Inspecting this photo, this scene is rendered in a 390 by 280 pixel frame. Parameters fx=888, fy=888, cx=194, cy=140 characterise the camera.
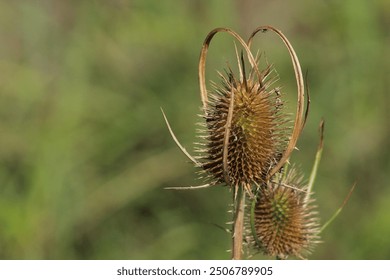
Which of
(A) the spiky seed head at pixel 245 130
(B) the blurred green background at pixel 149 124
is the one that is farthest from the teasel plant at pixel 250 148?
(B) the blurred green background at pixel 149 124

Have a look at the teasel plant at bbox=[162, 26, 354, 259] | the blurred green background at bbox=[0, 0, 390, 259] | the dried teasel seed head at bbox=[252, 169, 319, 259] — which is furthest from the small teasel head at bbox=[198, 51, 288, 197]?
the blurred green background at bbox=[0, 0, 390, 259]

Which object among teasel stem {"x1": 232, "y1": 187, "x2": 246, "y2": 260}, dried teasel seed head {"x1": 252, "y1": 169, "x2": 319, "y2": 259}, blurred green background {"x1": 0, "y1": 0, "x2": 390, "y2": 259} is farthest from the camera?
blurred green background {"x1": 0, "y1": 0, "x2": 390, "y2": 259}

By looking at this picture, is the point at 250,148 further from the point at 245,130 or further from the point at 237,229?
the point at 237,229

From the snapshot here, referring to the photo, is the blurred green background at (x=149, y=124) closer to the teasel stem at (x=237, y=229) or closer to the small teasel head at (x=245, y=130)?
the small teasel head at (x=245, y=130)

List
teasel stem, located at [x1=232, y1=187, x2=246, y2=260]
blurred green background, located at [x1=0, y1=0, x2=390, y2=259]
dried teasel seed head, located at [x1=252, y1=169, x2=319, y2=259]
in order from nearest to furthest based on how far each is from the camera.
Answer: teasel stem, located at [x1=232, y1=187, x2=246, y2=260] → dried teasel seed head, located at [x1=252, y1=169, x2=319, y2=259] → blurred green background, located at [x1=0, y1=0, x2=390, y2=259]

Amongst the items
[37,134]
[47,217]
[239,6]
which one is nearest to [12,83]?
[37,134]

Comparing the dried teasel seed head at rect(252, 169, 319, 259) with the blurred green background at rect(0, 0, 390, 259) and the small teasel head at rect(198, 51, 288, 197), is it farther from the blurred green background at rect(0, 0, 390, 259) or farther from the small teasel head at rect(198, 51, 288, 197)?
the blurred green background at rect(0, 0, 390, 259)

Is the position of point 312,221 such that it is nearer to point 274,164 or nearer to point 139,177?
point 274,164
